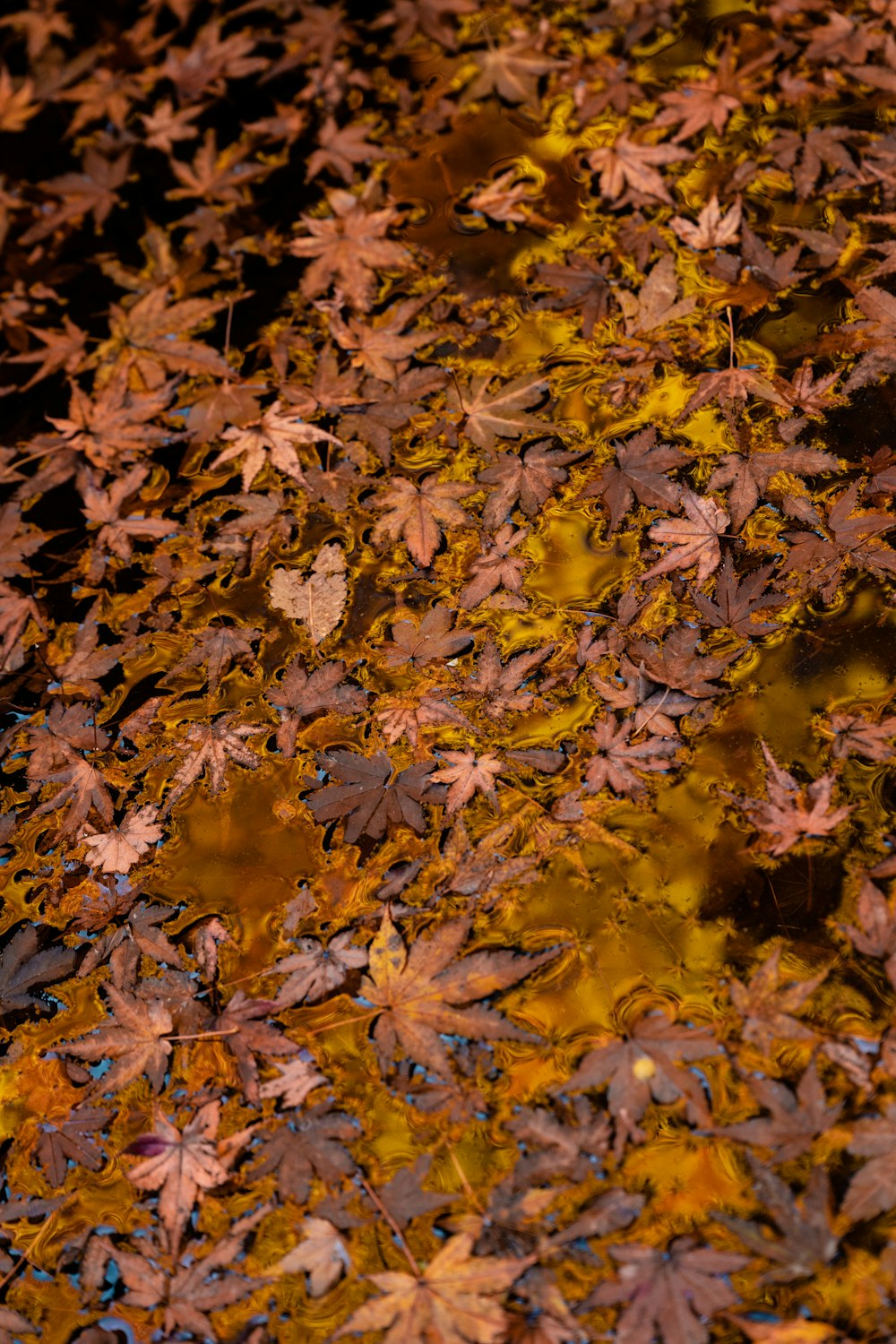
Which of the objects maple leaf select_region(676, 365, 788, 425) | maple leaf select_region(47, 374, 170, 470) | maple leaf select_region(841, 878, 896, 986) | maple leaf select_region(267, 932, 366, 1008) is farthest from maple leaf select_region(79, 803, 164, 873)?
maple leaf select_region(676, 365, 788, 425)

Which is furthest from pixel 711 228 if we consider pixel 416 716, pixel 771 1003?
pixel 771 1003

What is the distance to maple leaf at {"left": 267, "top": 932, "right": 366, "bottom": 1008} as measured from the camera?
5.57ft

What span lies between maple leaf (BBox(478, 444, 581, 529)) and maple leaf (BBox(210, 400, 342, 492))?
1.40ft

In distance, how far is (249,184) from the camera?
246 centimetres

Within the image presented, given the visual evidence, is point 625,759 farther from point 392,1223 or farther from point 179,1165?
point 179,1165

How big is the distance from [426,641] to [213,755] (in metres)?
0.54

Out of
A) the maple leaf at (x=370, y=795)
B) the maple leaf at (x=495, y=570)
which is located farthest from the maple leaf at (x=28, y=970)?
the maple leaf at (x=495, y=570)

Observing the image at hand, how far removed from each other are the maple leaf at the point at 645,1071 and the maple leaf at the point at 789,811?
1.30 ft

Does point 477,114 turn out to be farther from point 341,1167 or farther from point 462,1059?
point 341,1167

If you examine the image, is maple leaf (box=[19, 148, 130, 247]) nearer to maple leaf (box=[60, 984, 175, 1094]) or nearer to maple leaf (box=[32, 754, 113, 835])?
maple leaf (box=[32, 754, 113, 835])

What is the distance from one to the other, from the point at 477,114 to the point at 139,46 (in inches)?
36.5

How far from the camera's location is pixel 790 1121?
4.83 ft

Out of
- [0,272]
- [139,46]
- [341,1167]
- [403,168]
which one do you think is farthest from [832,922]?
[139,46]

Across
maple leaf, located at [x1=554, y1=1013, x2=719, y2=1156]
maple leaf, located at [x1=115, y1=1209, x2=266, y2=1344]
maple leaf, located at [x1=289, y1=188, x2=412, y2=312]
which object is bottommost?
maple leaf, located at [x1=115, y1=1209, x2=266, y2=1344]
